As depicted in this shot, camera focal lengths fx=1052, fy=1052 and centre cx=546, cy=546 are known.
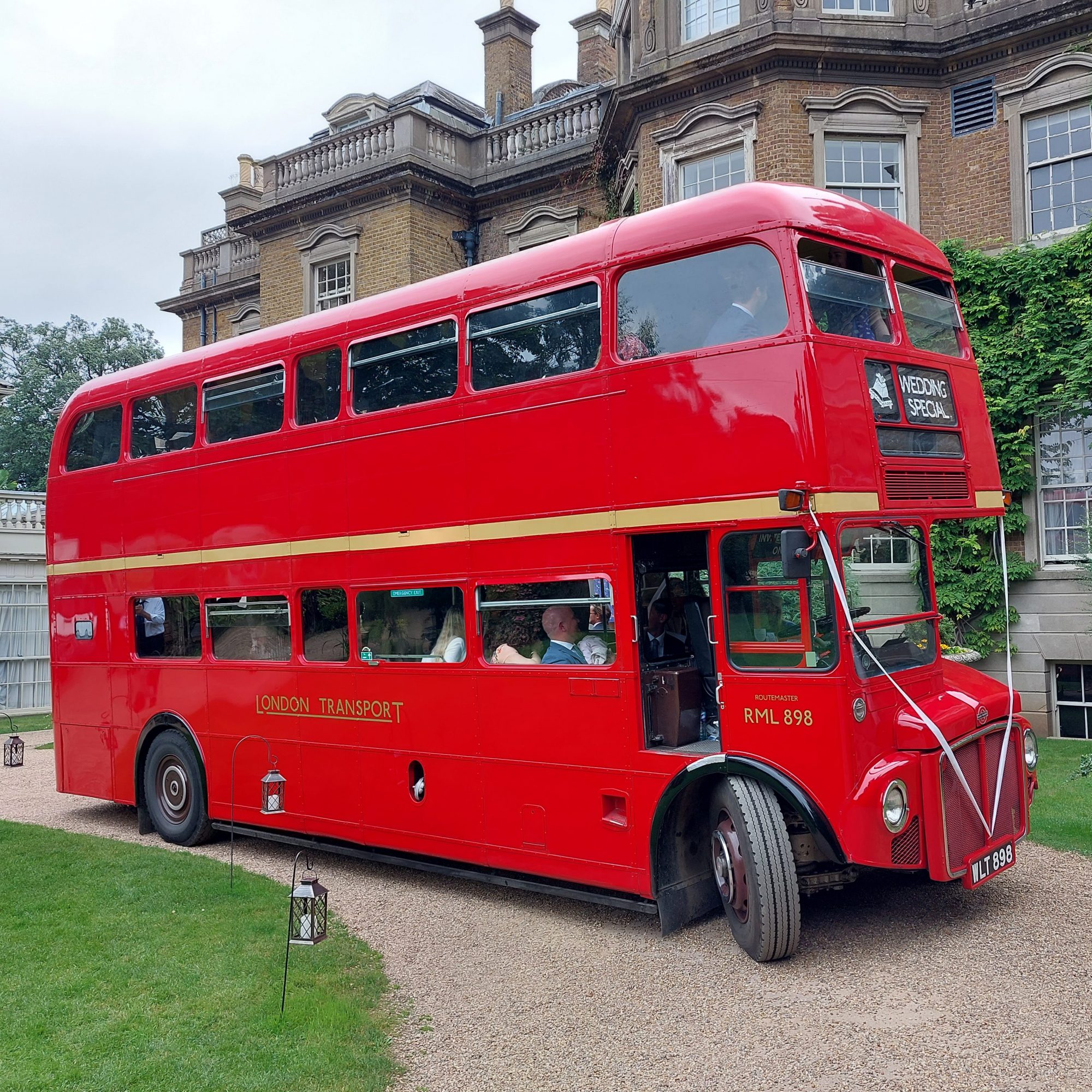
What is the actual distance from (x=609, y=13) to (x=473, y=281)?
1795 centimetres

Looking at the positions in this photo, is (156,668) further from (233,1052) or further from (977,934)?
(977,934)

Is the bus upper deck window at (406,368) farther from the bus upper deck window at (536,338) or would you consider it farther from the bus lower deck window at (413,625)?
the bus lower deck window at (413,625)

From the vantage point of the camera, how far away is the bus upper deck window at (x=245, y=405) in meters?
9.11

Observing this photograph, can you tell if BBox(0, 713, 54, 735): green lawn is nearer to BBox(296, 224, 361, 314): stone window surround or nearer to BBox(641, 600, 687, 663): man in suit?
BBox(296, 224, 361, 314): stone window surround

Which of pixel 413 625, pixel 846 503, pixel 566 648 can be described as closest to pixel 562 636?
pixel 566 648

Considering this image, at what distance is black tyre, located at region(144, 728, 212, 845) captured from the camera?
10.1 meters

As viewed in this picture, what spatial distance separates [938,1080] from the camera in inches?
184

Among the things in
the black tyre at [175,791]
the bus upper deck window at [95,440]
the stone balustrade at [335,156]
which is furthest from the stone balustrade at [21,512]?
the black tyre at [175,791]

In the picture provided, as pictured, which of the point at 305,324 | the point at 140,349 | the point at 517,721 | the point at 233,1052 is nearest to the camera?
the point at 233,1052

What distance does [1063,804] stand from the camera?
9602 millimetres

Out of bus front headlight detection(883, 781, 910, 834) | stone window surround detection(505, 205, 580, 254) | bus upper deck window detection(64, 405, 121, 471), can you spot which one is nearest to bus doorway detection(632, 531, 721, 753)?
bus front headlight detection(883, 781, 910, 834)

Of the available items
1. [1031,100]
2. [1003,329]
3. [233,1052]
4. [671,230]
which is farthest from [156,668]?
[1031,100]

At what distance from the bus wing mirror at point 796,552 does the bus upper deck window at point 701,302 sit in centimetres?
121

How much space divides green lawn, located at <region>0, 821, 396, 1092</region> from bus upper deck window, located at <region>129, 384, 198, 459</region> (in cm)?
396
